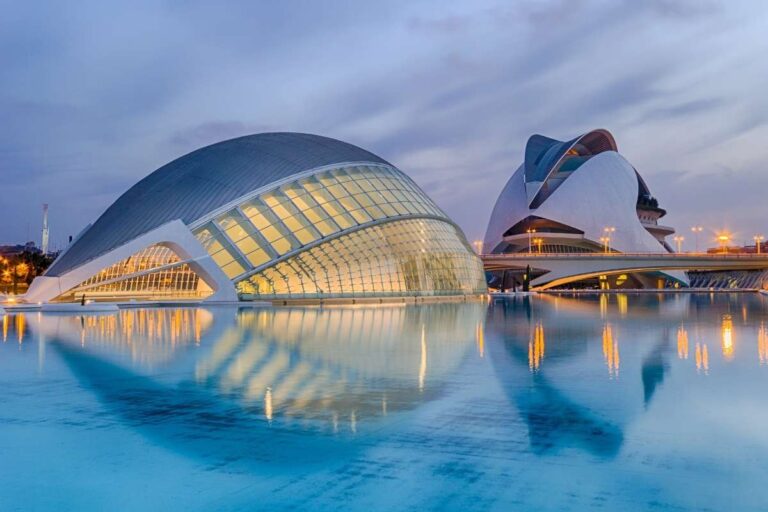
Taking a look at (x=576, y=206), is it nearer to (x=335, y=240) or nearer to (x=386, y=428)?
(x=335, y=240)

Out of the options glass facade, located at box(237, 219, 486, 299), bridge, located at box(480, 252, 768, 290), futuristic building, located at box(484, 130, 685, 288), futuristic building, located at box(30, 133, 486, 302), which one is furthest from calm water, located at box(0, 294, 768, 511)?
futuristic building, located at box(484, 130, 685, 288)

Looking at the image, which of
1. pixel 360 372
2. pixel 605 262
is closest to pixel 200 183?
pixel 360 372

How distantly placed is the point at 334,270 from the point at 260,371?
2919cm

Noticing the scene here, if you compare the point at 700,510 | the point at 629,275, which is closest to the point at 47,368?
the point at 700,510

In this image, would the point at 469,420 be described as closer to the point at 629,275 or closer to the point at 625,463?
the point at 625,463

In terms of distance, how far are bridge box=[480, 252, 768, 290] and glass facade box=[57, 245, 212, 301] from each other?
43.0 meters

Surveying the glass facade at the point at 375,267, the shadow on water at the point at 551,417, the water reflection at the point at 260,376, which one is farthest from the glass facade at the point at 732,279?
the shadow on water at the point at 551,417

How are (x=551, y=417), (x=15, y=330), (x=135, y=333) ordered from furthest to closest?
(x=15, y=330)
(x=135, y=333)
(x=551, y=417)

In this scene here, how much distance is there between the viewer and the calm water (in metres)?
5.18

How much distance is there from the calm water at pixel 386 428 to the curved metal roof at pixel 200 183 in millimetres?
24985

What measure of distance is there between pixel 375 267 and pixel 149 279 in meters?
12.3

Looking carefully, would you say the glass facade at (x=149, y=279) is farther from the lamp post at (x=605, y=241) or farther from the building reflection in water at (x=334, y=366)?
the lamp post at (x=605, y=241)

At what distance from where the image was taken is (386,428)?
721cm

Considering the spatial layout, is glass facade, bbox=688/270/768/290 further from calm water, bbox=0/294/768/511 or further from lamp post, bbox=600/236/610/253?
calm water, bbox=0/294/768/511
